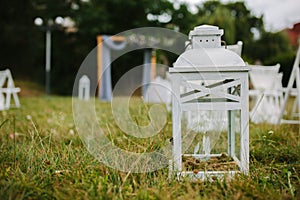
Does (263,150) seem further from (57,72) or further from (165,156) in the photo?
(57,72)

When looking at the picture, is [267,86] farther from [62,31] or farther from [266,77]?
[62,31]

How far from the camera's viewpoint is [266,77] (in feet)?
14.2

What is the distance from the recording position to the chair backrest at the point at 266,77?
164 inches

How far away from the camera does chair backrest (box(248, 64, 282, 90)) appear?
4.18m

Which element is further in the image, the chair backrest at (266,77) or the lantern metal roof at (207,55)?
the chair backrest at (266,77)

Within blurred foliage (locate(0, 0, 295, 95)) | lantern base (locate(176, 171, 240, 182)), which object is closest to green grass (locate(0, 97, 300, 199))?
lantern base (locate(176, 171, 240, 182))

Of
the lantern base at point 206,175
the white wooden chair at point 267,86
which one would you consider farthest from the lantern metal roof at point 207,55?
the white wooden chair at point 267,86

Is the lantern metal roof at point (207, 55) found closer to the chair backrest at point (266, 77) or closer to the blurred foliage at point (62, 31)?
the chair backrest at point (266, 77)

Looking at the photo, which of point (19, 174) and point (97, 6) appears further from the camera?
point (97, 6)

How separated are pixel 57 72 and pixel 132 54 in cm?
285

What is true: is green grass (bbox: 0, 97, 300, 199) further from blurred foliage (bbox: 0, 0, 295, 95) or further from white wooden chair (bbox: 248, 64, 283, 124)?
blurred foliage (bbox: 0, 0, 295, 95)

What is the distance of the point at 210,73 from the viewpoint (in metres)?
1.57

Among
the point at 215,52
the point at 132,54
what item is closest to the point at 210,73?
the point at 215,52

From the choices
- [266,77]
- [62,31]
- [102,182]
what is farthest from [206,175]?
[62,31]
